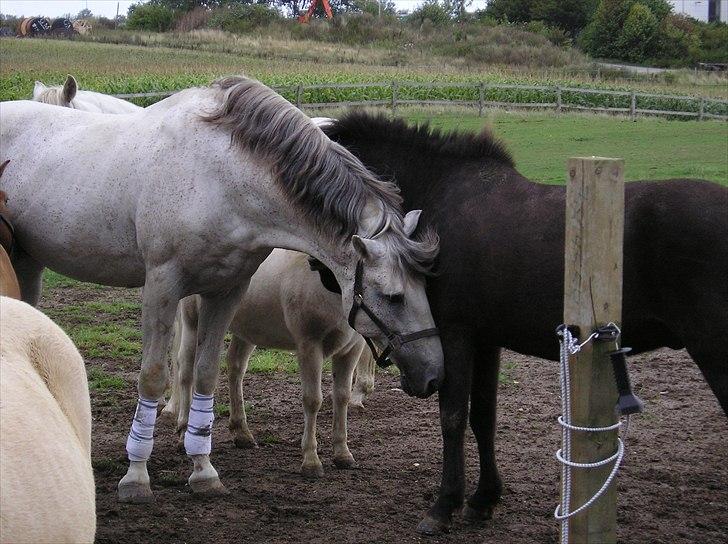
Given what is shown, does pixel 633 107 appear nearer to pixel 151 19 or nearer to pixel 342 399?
pixel 342 399

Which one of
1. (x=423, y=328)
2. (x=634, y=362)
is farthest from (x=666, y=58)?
(x=423, y=328)

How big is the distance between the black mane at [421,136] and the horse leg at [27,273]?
6.45 feet

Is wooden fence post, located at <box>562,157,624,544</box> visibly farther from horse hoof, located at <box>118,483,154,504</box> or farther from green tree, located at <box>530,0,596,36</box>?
green tree, located at <box>530,0,596,36</box>

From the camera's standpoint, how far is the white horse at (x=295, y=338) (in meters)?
5.32

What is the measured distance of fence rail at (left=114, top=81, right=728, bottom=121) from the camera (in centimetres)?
2833

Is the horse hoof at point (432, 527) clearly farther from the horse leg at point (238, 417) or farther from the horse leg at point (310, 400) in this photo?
the horse leg at point (238, 417)

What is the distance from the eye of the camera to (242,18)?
60188 mm

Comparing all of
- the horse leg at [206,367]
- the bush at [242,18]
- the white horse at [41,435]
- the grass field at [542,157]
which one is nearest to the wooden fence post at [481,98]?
the grass field at [542,157]

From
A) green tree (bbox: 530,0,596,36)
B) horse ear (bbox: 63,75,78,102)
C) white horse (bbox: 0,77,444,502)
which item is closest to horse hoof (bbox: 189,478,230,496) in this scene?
white horse (bbox: 0,77,444,502)

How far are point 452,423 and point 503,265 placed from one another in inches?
32.5

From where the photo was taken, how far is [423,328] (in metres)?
4.32

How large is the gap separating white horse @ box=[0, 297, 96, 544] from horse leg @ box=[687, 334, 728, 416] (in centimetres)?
235

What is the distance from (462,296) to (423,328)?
0.78 ft

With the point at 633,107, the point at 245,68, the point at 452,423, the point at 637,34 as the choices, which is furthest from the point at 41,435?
Result: the point at 637,34
